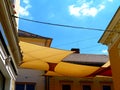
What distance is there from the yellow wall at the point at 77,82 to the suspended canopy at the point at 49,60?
3384 millimetres

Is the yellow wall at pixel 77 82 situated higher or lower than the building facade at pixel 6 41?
higher

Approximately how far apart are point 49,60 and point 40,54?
2.09 ft

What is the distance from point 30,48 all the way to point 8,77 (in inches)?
167

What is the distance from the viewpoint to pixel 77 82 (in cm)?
1961

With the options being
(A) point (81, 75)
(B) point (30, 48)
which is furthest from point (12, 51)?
(A) point (81, 75)

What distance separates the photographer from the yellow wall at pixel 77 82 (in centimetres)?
1917

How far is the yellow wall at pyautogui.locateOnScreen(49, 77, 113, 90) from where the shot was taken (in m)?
19.2

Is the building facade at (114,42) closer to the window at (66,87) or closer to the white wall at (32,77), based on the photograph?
the window at (66,87)

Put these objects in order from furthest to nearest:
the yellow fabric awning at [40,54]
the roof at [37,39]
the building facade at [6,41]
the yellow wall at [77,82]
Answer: the roof at [37,39]
the yellow wall at [77,82]
the yellow fabric awning at [40,54]
the building facade at [6,41]

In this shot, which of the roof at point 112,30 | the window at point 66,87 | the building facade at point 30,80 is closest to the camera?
the roof at point 112,30

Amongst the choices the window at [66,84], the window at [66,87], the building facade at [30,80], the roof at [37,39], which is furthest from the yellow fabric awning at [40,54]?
the roof at [37,39]

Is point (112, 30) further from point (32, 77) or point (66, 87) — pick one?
point (32, 77)

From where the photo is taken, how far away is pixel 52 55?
12.8 meters

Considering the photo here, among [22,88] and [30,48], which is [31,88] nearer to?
[22,88]
